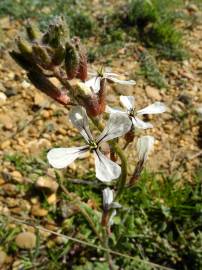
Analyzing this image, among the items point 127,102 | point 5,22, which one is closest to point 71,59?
point 127,102

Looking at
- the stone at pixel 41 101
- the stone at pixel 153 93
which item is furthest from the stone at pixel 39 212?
the stone at pixel 153 93

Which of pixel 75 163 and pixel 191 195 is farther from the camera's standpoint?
pixel 75 163

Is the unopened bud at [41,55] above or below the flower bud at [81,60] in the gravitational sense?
above

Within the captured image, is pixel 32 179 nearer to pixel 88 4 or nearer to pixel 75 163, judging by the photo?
pixel 75 163

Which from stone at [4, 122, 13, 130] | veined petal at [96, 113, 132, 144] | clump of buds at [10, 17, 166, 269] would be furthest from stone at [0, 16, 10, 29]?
veined petal at [96, 113, 132, 144]

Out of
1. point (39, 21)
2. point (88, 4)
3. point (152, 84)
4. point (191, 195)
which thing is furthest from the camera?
point (88, 4)

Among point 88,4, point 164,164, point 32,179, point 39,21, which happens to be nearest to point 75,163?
point 32,179

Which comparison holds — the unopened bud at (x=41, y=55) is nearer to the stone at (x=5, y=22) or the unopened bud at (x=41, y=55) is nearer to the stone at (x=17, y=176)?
the stone at (x=17, y=176)
